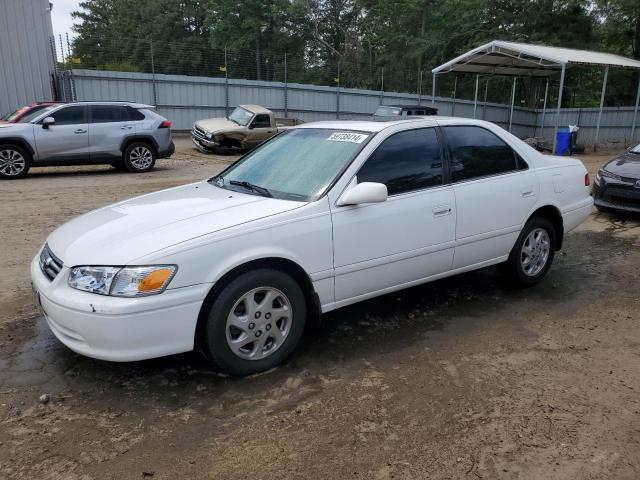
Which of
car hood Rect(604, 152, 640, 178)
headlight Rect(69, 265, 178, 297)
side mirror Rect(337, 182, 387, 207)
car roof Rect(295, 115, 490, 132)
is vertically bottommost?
car hood Rect(604, 152, 640, 178)

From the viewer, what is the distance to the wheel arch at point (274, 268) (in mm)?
3240

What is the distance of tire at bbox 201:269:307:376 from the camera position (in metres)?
3.24

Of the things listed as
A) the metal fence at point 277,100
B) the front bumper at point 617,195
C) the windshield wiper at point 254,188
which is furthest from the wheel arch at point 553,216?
the metal fence at point 277,100

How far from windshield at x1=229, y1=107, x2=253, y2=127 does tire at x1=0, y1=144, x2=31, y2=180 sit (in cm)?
713

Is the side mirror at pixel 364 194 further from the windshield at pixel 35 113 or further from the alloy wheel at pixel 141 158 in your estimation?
the alloy wheel at pixel 141 158

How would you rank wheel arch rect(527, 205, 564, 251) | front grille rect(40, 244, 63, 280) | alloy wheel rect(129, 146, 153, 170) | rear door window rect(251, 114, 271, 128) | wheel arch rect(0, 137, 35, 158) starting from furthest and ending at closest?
rear door window rect(251, 114, 271, 128) < alloy wheel rect(129, 146, 153, 170) < wheel arch rect(0, 137, 35, 158) < wheel arch rect(527, 205, 564, 251) < front grille rect(40, 244, 63, 280)

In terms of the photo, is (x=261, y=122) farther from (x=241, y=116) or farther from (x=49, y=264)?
(x=49, y=264)

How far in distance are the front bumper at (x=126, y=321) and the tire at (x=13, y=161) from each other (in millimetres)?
9625

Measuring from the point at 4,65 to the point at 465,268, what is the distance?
58.2 ft

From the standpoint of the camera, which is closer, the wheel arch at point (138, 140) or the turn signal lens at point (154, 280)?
the turn signal lens at point (154, 280)

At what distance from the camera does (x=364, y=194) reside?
3598 mm

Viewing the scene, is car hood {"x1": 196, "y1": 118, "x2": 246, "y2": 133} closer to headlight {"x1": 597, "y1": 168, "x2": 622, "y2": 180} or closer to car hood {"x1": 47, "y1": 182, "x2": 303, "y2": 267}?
headlight {"x1": 597, "y1": 168, "x2": 622, "y2": 180}

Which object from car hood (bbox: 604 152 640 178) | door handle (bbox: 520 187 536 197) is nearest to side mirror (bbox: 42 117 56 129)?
door handle (bbox: 520 187 536 197)

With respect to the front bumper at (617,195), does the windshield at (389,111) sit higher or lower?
higher
